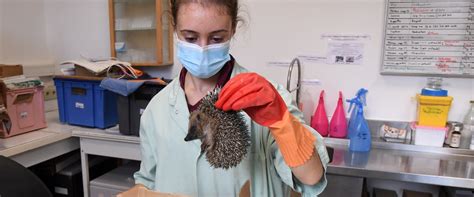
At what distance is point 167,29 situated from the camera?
90.1 inches

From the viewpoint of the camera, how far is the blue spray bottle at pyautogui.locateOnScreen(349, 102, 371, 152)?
1.76 m

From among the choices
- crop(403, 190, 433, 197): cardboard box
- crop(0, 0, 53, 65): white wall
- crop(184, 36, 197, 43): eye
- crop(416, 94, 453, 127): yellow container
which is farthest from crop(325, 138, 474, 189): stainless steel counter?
crop(0, 0, 53, 65): white wall

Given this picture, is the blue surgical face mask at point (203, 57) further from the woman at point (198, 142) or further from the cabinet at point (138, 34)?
the cabinet at point (138, 34)

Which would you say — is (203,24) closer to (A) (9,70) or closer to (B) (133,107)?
(B) (133,107)

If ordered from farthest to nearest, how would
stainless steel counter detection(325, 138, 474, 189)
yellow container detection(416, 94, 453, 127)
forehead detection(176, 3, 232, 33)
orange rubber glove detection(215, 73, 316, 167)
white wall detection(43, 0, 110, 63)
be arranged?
1. white wall detection(43, 0, 110, 63)
2. yellow container detection(416, 94, 453, 127)
3. stainless steel counter detection(325, 138, 474, 189)
4. forehead detection(176, 3, 232, 33)
5. orange rubber glove detection(215, 73, 316, 167)

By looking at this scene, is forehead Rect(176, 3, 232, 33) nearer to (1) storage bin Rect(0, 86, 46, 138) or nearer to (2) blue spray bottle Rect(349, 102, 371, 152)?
(2) blue spray bottle Rect(349, 102, 371, 152)

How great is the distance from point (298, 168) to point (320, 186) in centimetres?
11

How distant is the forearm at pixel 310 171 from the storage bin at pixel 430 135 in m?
1.36

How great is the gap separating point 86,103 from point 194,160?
1.49 m

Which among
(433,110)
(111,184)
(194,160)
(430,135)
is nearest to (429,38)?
(433,110)

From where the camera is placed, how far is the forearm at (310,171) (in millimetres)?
667

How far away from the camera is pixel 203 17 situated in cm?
78

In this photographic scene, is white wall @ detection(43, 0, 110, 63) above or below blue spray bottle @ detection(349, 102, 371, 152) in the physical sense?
above

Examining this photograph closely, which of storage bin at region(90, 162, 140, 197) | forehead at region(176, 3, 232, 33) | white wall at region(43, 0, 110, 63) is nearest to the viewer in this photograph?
forehead at region(176, 3, 232, 33)
